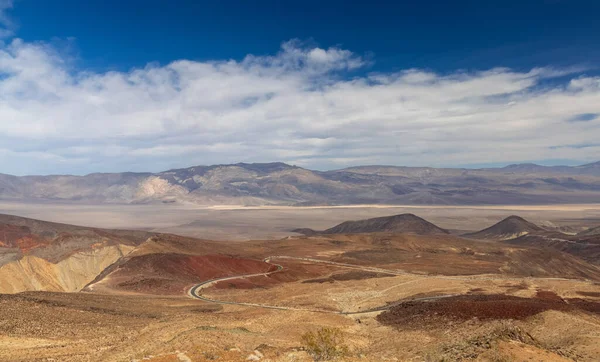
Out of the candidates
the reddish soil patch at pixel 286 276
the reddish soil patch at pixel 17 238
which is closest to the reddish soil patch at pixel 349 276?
the reddish soil patch at pixel 286 276

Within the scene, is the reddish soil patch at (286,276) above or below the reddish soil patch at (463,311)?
below

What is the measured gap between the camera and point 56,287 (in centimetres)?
8575

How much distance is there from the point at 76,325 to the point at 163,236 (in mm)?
86578

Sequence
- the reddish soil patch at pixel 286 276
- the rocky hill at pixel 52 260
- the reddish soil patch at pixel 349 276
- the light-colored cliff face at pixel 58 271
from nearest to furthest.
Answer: the light-colored cliff face at pixel 58 271
the rocky hill at pixel 52 260
the reddish soil patch at pixel 286 276
the reddish soil patch at pixel 349 276

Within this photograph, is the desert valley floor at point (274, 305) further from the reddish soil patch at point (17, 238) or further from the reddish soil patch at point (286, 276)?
the reddish soil patch at point (17, 238)

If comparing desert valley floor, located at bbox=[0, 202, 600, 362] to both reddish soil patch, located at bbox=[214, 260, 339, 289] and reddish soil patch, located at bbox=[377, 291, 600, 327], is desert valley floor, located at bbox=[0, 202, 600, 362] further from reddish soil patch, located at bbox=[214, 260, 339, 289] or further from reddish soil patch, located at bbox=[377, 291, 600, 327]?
reddish soil patch, located at bbox=[214, 260, 339, 289]

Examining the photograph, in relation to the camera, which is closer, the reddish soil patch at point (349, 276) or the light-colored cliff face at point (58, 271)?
the light-colored cliff face at point (58, 271)

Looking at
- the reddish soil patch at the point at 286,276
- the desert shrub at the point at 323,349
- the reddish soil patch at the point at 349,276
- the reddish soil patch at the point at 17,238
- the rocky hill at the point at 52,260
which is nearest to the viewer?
the desert shrub at the point at 323,349

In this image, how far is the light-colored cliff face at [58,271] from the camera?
79062 millimetres

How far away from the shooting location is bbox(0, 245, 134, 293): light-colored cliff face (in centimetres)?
7906

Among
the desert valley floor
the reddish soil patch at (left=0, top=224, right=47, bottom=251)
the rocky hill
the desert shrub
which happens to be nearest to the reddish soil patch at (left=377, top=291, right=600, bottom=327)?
the desert valley floor

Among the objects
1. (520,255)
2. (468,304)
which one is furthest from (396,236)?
(468,304)

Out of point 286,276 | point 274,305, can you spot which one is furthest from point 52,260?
point 274,305

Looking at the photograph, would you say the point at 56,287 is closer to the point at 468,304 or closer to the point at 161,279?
the point at 161,279
